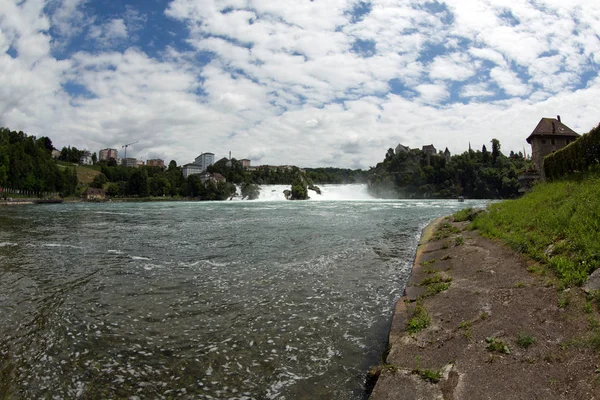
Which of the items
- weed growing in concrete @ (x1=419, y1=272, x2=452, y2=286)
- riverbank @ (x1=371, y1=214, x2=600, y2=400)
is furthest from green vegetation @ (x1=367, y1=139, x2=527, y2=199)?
riverbank @ (x1=371, y1=214, x2=600, y2=400)

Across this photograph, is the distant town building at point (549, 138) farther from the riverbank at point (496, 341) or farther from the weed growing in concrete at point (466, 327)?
the weed growing in concrete at point (466, 327)

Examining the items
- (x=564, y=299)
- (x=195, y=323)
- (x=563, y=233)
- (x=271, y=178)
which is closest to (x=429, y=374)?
(x=564, y=299)

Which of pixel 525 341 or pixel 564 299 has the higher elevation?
pixel 564 299

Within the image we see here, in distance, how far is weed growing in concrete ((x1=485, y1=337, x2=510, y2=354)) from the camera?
5172 millimetres

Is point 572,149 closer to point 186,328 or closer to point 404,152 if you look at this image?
point 186,328

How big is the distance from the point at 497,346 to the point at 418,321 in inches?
65.8

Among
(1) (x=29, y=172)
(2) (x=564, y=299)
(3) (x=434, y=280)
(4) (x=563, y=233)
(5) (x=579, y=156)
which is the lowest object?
(3) (x=434, y=280)

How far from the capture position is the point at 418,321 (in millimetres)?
6781

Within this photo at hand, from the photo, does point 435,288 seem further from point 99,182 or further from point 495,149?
point 99,182

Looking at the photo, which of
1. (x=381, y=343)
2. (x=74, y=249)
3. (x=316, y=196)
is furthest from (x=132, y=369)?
(x=316, y=196)

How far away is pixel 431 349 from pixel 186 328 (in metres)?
4.88

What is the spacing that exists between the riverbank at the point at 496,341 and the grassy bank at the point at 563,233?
1.37ft

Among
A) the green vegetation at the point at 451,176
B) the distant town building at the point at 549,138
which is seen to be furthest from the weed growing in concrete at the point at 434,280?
the green vegetation at the point at 451,176

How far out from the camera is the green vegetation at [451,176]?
13450cm
